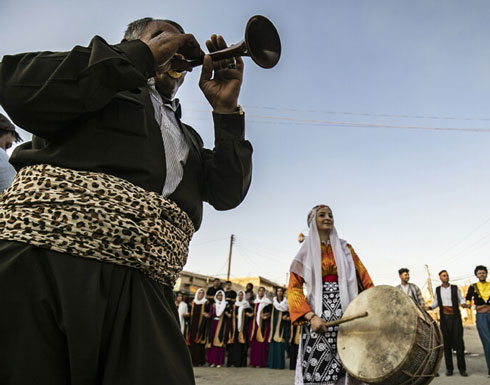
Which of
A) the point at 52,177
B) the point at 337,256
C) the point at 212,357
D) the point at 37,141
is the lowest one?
the point at 212,357

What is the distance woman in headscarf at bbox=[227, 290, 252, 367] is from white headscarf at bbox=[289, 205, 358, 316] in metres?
6.90

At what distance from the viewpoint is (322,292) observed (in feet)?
12.2

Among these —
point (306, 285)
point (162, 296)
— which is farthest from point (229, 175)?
point (306, 285)

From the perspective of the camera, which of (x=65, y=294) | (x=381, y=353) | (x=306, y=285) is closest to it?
(x=65, y=294)

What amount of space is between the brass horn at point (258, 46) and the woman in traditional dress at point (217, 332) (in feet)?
31.6

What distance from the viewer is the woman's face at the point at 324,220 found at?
4.07 m

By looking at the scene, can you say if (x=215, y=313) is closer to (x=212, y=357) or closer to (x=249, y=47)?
(x=212, y=357)

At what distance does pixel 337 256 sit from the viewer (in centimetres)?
386

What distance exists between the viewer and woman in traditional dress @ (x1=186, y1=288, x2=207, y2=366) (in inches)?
415

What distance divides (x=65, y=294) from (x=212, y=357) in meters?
10.1

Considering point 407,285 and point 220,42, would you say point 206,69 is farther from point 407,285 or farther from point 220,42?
point 407,285

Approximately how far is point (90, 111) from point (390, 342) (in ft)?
9.10

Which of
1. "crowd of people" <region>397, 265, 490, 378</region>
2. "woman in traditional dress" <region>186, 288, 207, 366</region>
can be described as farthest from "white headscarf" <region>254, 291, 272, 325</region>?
"crowd of people" <region>397, 265, 490, 378</region>

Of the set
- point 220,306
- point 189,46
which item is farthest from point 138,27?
point 220,306
